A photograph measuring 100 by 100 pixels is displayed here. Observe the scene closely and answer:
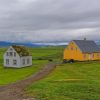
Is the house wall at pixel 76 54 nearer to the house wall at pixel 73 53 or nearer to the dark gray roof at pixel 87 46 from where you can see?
the house wall at pixel 73 53

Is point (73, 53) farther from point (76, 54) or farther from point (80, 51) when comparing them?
point (80, 51)

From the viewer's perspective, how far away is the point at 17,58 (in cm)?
8412

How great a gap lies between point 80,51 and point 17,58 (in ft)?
76.6

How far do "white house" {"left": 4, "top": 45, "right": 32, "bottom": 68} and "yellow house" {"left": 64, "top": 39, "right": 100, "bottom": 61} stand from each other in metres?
16.4

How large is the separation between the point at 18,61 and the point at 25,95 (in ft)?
179

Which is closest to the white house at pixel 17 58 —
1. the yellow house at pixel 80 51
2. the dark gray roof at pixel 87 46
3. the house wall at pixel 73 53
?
the house wall at pixel 73 53

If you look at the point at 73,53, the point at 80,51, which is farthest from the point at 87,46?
the point at 73,53

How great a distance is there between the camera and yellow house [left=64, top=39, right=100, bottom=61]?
303 feet

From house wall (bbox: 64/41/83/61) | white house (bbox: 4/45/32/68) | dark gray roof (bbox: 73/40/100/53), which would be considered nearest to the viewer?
Answer: white house (bbox: 4/45/32/68)

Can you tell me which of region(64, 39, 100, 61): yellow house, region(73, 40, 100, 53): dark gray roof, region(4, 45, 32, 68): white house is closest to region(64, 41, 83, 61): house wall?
region(64, 39, 100, 61): yellow house

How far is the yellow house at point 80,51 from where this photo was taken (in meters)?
92.4

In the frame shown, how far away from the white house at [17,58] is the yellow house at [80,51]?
1644cm

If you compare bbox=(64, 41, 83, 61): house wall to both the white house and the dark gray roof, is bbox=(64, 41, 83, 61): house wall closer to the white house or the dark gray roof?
the dark gray roof

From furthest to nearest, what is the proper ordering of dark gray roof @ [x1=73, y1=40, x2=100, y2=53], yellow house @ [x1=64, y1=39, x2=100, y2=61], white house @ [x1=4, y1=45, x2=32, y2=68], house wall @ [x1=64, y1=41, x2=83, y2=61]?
dark gray roof @ [x1=73, y1=40, x2=100, y2=53] < house wall @ [x1=64, y1=41, x2=83, y2=61] < yellow house @ [x1=64, y1=39, x2=100, y2=61] < white house @ [x1=4, y1=45, x2=32, y2=68]
